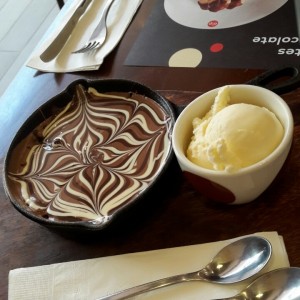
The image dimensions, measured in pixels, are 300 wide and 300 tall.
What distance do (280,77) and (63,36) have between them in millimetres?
545

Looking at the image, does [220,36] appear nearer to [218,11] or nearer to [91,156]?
[218,11]

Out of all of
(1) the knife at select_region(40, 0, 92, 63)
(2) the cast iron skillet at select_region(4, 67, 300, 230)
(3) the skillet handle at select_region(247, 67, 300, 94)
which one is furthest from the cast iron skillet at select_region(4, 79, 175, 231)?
(1) the knife at select_region(40, 0, 92, 63)

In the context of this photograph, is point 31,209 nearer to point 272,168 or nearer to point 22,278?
point 22,278

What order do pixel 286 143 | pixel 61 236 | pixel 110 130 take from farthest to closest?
pixel 110 130 < pixel 61 236 < pixel 286 143

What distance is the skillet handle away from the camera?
565mm

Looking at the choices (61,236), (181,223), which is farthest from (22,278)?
(181,223)

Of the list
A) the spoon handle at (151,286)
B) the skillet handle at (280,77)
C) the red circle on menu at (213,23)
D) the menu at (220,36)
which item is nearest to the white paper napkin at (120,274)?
the spoon handle at (151,286)

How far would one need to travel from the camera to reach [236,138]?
498 mm

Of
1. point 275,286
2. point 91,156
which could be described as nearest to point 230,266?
point 275,286

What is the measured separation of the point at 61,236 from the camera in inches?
23.1

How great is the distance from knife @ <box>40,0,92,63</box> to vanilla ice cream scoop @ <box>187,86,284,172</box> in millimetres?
518

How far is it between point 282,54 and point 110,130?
1.05 ft

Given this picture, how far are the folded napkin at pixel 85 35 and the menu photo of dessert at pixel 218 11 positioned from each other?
105 millimetres

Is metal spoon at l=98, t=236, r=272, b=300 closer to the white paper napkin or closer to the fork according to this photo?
the white paper napkin
